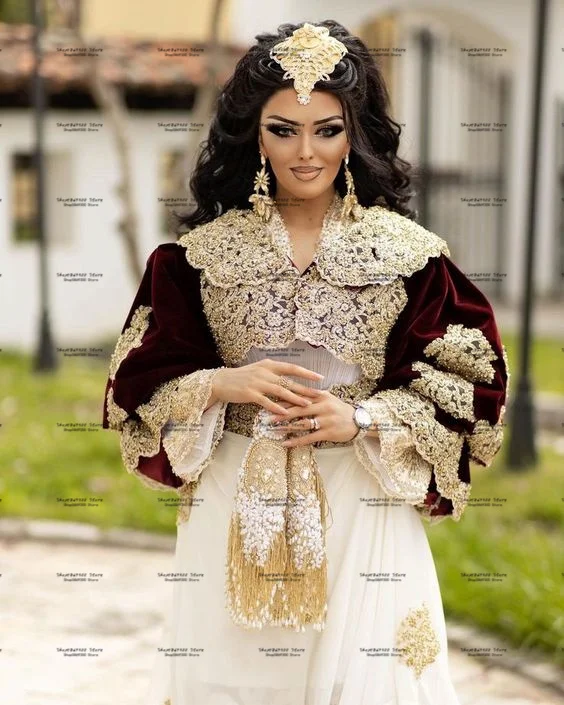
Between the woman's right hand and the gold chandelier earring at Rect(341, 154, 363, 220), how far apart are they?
1.34ft

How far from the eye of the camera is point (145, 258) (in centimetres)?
1104

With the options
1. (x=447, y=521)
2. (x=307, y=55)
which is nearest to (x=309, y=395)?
(x=307, y=55)

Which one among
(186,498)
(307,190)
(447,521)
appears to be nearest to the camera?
(307,190)

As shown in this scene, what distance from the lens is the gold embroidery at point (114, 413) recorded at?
3.12m

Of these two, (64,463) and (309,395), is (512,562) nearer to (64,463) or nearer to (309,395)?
(309,395)

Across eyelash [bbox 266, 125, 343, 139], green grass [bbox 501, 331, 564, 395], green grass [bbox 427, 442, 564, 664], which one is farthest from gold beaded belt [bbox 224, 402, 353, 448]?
green grass [bbox 501, 331, 564, 395]

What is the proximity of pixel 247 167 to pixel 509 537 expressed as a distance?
2.72 m

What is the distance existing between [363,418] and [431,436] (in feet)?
0.56

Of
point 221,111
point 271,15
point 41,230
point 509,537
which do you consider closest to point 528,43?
point 271,15

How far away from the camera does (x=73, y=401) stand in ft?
27.0

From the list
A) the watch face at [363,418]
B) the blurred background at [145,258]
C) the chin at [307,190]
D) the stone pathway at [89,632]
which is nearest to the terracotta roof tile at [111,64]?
the blurred background at [145,258]

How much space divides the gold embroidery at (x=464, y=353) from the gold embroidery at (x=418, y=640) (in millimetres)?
568

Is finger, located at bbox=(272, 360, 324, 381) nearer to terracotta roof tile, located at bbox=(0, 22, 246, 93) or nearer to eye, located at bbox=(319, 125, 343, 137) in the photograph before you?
eye, located at bbox=(319, 125, 343, 137)

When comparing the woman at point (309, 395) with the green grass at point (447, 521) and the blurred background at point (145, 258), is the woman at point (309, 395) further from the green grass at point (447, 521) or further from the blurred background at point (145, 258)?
the green grass at point (447, 521)
